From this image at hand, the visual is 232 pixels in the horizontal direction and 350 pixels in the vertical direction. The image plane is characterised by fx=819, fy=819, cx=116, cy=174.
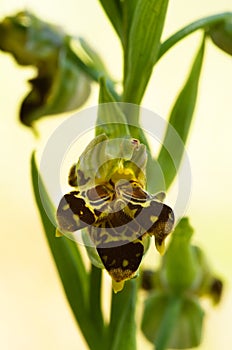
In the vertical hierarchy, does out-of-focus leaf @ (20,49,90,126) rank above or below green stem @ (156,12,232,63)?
below

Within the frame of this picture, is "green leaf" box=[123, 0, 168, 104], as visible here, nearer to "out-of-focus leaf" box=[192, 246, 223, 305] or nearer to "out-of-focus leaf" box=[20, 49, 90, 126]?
"out-of-focus leaf" box=[20, 49, 90, 126]

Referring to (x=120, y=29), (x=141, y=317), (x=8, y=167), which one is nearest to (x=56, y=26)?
(x=120, y=29)

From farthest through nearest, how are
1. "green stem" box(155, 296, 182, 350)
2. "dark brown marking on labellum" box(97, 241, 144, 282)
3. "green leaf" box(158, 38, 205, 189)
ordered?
1. "green stem" box(155, 296, 182, 350)
2. "green leaf" box(158, 38, 205, 189)
3. "dark brown marking on labellum" box(97, 241, 144, 282)

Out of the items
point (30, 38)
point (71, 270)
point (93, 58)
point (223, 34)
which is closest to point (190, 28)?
point (223, 34)

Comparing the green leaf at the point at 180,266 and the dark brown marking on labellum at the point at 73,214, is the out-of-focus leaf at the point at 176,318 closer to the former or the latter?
the green leaf at the point at 180,266

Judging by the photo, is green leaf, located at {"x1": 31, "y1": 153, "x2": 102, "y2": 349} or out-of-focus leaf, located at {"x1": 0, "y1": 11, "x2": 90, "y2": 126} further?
out-of-focus leaf, located at {"x1": 0, "y1": 11, "x2": 90, "y2": 126}

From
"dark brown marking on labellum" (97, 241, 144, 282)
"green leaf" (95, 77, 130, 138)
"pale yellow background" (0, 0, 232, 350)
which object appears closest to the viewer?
"dark brown marking on labellum" (97, 241, 144, 282)

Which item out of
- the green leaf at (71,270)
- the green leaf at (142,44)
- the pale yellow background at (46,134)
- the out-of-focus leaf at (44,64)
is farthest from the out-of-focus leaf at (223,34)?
the pale yellow background at (46,134)

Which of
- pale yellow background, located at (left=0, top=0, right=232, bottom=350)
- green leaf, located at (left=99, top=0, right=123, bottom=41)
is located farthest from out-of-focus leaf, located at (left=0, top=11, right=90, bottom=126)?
pale yellow background, located at (left=0, top=0, right=232, bottom=350)

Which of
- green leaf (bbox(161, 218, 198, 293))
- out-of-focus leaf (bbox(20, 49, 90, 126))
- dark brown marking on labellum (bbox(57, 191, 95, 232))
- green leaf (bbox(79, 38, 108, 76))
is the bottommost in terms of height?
green leaf (bbox(161, 218, 198, 293))
